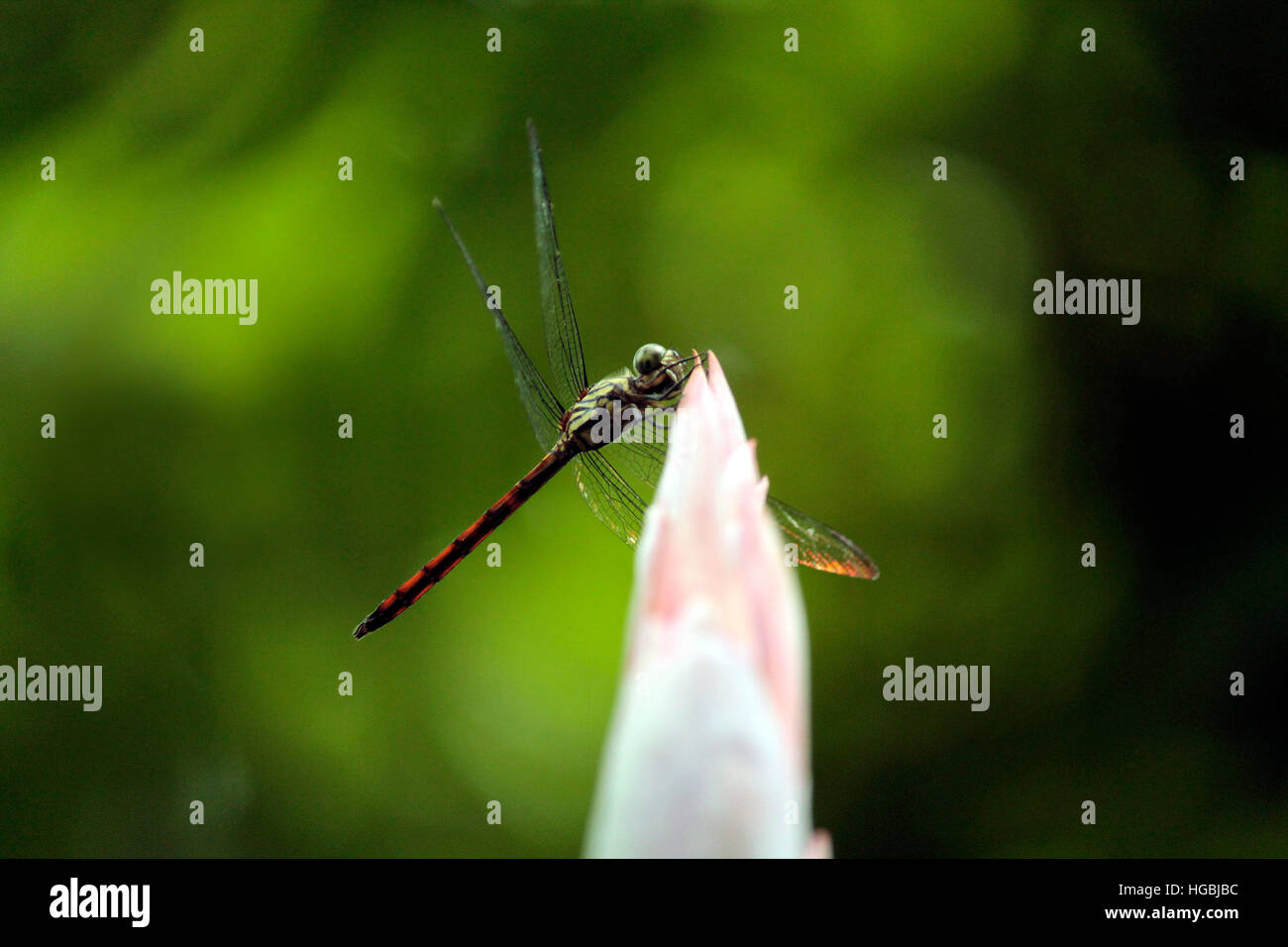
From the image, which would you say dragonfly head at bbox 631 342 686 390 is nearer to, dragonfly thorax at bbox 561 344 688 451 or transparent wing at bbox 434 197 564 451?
dragonfly thorax at bbox 561 344 688 451

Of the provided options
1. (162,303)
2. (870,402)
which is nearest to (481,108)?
(162,303)

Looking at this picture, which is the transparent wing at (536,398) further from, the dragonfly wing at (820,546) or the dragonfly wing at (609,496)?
the dragonfly wing at (820,546)

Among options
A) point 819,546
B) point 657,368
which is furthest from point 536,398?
point 819,546

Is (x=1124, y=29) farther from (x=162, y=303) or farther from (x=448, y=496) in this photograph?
(x=162, y=303)

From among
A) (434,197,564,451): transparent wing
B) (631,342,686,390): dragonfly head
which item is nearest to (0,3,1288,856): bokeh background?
(434,197,564,451): transparent wing
